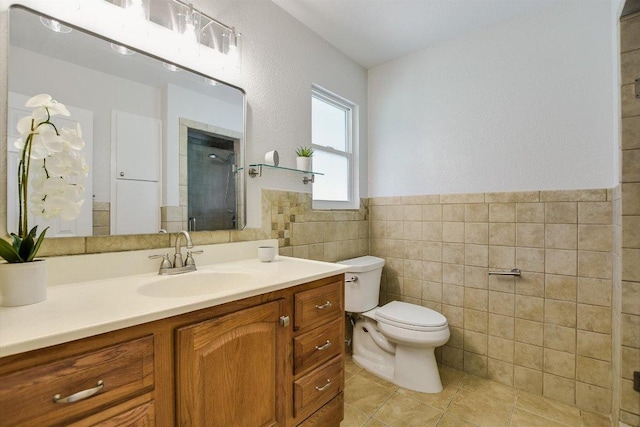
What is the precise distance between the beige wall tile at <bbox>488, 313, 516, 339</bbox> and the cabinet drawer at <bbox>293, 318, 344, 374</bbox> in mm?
1209

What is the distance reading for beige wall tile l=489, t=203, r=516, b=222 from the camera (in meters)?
1.92

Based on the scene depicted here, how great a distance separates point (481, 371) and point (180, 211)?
217cm

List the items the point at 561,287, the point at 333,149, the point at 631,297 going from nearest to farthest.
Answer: the point at 631,297 < the point at 561,287 < the point at 333,149

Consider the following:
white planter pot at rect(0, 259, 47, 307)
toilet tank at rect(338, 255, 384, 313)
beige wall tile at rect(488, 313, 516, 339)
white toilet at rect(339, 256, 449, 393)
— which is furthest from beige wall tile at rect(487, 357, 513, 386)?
white planter pot at rect(0, 259, 47, 307)

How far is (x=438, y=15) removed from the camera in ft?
6.29

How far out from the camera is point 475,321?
204 cm

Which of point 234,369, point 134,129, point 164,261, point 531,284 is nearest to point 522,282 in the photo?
point 531,284

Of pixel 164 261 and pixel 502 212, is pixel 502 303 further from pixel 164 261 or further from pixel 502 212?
pixel 164 261

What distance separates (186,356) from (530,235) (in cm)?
201

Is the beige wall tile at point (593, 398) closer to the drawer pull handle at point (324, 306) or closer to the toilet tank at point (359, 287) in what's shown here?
the toilet tank at point (359, 287)

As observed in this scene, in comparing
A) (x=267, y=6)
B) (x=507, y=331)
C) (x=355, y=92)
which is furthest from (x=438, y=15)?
(x=507, y=331)

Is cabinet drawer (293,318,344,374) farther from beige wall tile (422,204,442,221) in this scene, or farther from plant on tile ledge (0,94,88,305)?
beige wall tile (422,204,442,221)

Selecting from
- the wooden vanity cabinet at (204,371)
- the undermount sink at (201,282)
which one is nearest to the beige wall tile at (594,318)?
the wooden vanity cabinet at (204,371)

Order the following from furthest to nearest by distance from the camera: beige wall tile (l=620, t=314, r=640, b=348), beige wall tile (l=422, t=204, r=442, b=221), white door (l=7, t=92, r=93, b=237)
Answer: beige wall tile (l=422, t=204, r=442, b=221), beige wall tile (l=620, t=314, r=640, b=348), white door (l=7, t=92, r=93, b=237)
